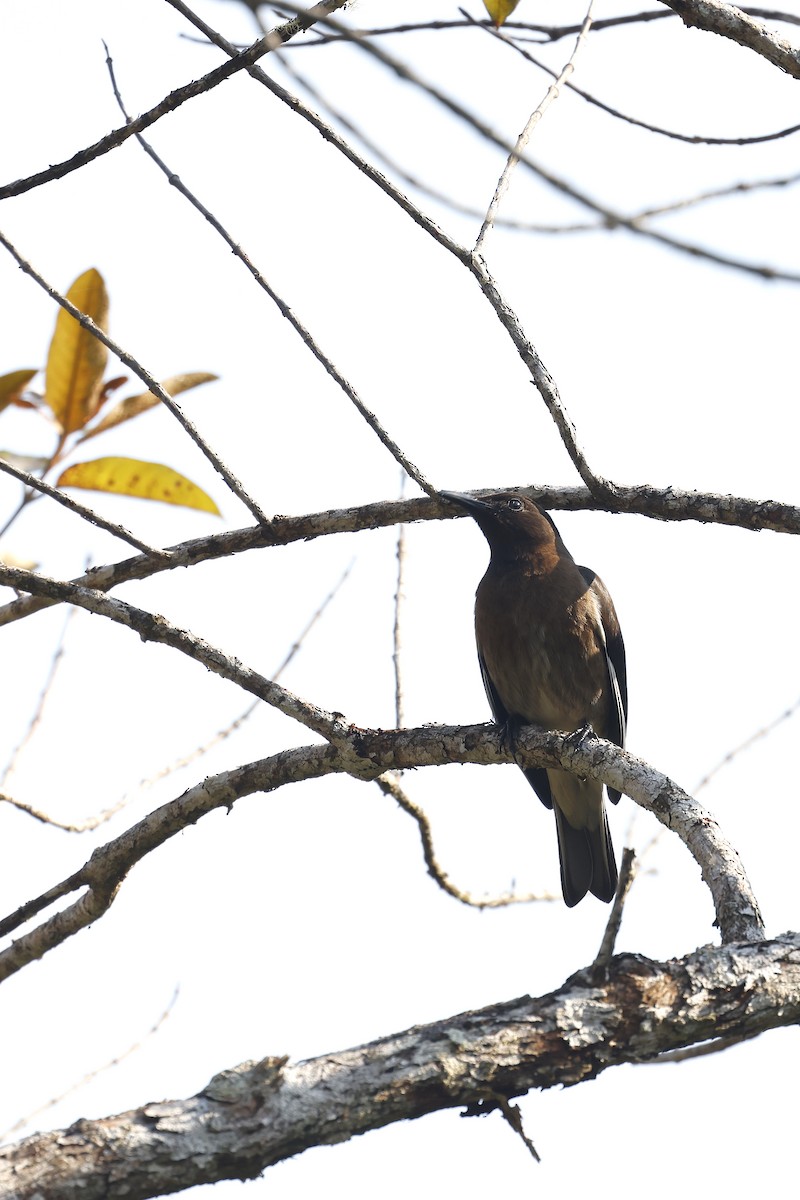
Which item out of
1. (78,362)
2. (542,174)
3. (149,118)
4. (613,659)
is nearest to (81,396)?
(78,362)

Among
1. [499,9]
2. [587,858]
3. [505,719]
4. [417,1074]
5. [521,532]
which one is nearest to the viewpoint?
[417,1074]

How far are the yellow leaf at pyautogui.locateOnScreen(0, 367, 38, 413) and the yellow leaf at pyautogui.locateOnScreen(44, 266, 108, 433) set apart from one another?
0.18ft

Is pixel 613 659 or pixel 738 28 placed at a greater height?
pixel 613 659

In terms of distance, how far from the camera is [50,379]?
3.66m

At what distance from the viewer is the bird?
540 centimetres

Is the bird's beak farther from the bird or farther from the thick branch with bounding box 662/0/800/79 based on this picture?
the thick branch with bounding box 662/0/800/79

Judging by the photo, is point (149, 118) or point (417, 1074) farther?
point (149, 118)

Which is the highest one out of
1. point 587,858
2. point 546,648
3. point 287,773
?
point 546,648

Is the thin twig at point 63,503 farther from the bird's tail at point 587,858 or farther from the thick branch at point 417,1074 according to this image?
the bird's tail at point 587,858

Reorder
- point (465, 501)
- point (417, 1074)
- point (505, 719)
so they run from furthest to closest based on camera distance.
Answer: point (505, 719), point (465, 501), point (417, 1074)

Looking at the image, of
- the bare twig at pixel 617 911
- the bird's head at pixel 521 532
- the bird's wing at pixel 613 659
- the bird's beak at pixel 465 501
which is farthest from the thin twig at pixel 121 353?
the bird's wing at pixel 613 659

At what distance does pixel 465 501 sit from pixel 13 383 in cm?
140

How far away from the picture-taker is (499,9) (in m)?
3.24

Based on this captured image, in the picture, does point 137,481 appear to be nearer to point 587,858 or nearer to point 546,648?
point 546,648
